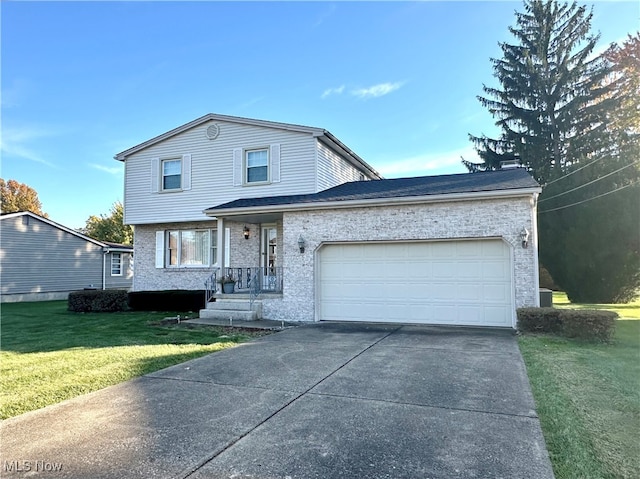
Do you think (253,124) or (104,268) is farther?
(104,268)

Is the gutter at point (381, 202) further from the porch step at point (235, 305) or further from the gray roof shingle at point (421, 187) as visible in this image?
the porch step at point (235, 305)

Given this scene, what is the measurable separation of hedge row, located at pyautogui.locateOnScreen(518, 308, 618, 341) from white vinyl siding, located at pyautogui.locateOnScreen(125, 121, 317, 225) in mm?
7771

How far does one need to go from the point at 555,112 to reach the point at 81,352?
28.8 metres

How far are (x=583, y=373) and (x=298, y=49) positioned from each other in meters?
13.5

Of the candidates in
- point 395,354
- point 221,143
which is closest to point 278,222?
point 221,143

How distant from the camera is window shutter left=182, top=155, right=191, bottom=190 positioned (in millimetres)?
15930

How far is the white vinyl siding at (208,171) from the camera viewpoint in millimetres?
14375

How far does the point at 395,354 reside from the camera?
712 cm

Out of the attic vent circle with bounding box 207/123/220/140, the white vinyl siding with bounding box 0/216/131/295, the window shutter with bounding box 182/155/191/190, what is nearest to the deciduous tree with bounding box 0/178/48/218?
the white vinyl siding with bounding box 0/216/131/295

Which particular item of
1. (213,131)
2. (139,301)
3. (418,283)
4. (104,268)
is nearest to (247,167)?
(213,131)

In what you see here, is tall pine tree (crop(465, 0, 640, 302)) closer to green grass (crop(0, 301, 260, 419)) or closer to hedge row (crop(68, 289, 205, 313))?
hedge row (crop(68, 289, 205, 313))

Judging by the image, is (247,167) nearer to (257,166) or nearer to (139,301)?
(257,166)

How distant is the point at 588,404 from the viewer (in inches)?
181

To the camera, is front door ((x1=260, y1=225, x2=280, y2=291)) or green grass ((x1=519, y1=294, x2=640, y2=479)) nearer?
green grass ((x1=519, y1=294, x2=640, y2=479))
